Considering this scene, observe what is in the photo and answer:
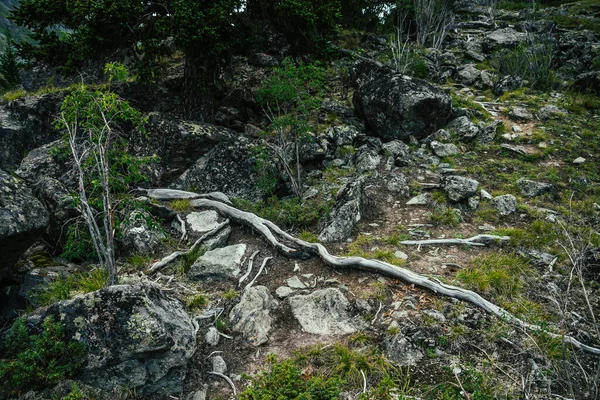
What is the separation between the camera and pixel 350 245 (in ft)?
22.7

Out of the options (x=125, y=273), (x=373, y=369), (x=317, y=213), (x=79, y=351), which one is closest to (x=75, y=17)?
(x=125, y=273)

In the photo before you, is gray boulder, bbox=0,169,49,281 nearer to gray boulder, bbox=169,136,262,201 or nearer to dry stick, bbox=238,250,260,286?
dry stick, bbox=238,250,260,286

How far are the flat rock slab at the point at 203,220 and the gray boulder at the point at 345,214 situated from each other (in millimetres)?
2443

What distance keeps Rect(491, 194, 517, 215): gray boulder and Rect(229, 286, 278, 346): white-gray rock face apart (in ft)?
18.0

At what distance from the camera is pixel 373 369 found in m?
4.28

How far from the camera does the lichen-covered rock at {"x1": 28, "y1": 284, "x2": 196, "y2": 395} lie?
13.3ft

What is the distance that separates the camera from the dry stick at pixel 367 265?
15.3 feet

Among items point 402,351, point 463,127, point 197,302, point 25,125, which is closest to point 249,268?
point 197,302

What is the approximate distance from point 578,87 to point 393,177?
10562 millimetres

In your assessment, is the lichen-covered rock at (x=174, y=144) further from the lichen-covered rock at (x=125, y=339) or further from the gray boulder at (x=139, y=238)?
the lichen-covered rock at (x=125, y=339)

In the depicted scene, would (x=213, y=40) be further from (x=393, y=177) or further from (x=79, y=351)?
(x=79, y=351)

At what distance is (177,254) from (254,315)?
7.56 ft

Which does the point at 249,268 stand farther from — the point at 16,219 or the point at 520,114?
the point at 520,114

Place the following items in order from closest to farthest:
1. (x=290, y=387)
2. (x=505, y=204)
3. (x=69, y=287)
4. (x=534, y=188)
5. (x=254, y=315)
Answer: (x=290, y=387), (x=254, y=315), (x=69, y=287), (x=505, y=204), (x=534, y=188)
